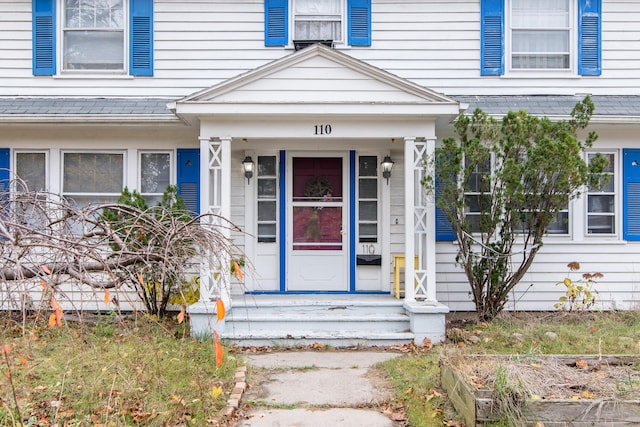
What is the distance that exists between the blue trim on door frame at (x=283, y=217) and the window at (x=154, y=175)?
1850 millimetres

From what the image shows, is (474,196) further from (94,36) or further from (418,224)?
(94,36)

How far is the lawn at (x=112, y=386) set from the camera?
411cm

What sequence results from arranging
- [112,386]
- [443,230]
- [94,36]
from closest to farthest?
[112,386] → [443,230] → [94,36]

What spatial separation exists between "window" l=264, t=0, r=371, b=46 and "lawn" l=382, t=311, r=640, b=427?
5000mm

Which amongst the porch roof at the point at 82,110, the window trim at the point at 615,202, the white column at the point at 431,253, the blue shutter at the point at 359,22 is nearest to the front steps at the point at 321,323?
the white column at the point at 431,253

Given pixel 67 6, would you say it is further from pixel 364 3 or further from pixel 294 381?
pixel 294 381

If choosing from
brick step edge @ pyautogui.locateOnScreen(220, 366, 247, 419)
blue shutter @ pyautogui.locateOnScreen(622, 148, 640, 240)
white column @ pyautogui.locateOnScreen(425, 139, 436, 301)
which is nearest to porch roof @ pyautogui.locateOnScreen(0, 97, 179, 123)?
white column @ pyautogui.locateOnScreen(425, 139, 436, 301)

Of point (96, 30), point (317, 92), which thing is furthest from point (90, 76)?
point (317, 92)

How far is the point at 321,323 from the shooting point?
7.38 metres

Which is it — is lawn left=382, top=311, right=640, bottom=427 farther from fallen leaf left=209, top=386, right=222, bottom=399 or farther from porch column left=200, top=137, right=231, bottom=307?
porch column left=200, top=137, right=231, bottom=307

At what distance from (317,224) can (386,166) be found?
1.49m

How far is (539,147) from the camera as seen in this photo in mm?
6879

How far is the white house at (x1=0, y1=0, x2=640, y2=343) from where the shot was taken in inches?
343

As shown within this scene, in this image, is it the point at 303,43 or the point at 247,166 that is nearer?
the point at 247,166
